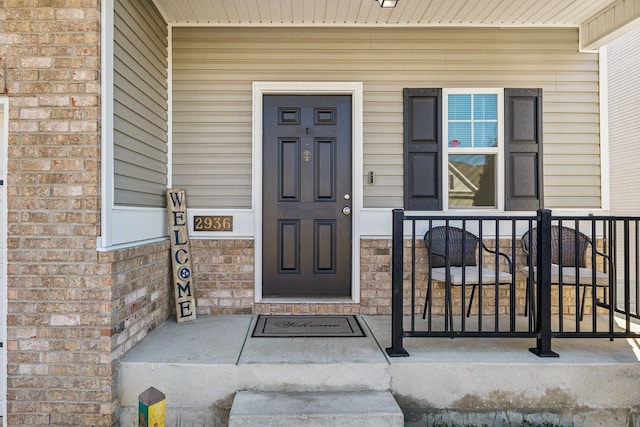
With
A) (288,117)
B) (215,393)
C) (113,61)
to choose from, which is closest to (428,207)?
(288,117)

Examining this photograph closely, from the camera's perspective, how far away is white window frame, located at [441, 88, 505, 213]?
12.1 feet

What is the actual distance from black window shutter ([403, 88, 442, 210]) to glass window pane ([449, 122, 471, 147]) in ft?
0.43

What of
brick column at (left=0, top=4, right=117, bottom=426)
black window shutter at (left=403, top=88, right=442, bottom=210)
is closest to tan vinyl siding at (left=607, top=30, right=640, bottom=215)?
black window shutter at (left=403, top=88, right=442, bottom=210)

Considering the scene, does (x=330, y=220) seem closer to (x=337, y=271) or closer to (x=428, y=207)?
(x=337, y=271)

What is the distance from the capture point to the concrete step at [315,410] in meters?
2.19

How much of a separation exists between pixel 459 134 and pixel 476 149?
0.20 meters

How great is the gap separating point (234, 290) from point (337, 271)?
3.04ft

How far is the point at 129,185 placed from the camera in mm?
2824

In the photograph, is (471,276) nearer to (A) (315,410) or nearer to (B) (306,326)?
(B) (306,326)

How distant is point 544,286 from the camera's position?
266cm

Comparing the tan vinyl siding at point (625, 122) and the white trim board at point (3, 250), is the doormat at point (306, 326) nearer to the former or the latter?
the white trim board at point (3, 250)

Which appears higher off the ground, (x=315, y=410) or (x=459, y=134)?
(x=459, y=134)

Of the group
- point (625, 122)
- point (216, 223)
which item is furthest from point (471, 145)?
point (625, 122)

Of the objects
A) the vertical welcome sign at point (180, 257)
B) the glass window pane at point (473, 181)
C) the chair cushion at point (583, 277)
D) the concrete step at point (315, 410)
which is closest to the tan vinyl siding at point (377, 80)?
the vertical welcome sign at point (180, 257)
